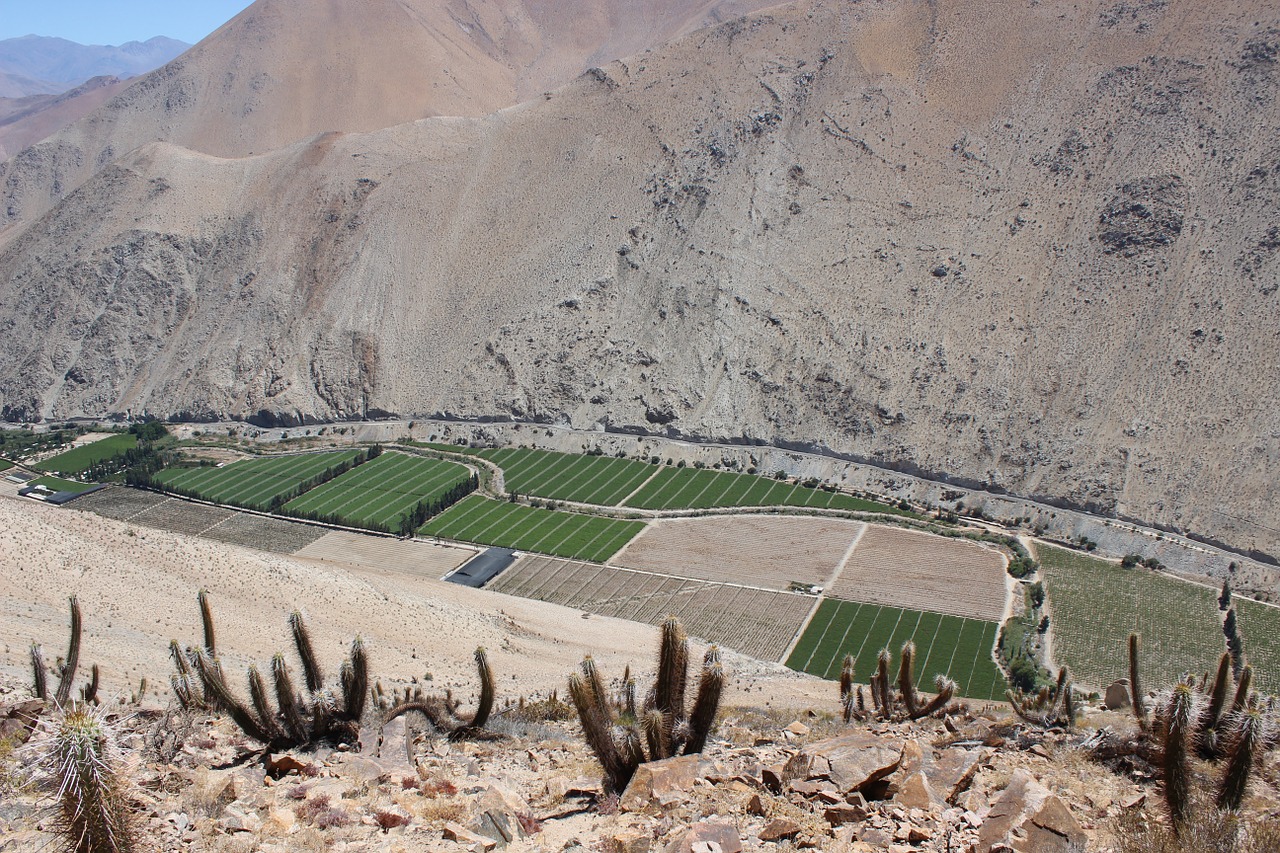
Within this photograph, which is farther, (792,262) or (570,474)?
(792,262)

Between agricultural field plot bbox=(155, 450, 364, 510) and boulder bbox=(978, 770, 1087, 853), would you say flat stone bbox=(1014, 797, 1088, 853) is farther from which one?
agricultural field plot bbox=(155, 450, 364, 510)

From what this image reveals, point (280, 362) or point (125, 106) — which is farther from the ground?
point (125, 106)

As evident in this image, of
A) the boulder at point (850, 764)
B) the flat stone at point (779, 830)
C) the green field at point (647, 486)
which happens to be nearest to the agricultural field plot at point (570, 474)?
the green field at point (647, 486)

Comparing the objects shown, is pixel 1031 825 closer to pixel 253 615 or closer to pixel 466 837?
pixel 466 837

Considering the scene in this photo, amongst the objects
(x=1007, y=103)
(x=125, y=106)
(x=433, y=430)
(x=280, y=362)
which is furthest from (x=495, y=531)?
(x=125, y=106)

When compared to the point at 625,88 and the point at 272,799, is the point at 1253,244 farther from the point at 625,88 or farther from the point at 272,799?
the point at 272,799

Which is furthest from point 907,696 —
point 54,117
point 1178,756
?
point 54,117
